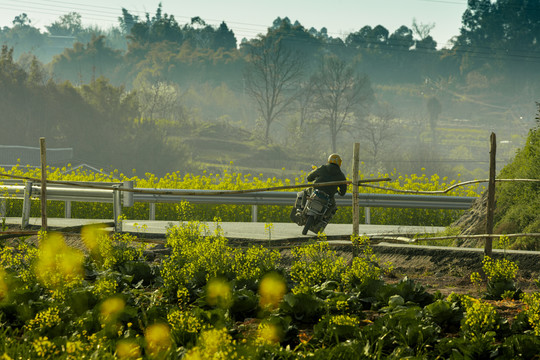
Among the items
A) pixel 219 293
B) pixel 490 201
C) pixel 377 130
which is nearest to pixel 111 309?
pixel 219 293

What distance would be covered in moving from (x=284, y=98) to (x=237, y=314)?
119 metres

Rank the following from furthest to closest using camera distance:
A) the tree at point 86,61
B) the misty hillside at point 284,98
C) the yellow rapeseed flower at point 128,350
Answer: the tree at point 86,61 → the misty hillside at point 284,98 → the yellow rapeseed flower at point 128,350

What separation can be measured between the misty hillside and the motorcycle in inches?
2150

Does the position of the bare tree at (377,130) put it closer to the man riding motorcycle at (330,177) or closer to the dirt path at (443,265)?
the man riding motorcycle at (330,177)

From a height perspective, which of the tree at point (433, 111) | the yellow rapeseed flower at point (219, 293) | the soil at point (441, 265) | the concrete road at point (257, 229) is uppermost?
the tree at point (433, 111)

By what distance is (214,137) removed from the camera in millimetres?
95188

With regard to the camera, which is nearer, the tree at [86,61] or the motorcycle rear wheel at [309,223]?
the motorcycle rear wheel at [309,223]

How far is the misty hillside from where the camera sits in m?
67.6

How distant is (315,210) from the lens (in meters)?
13.0

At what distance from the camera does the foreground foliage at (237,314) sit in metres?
4.93

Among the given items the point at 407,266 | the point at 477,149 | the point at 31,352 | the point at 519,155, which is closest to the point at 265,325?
the point at 31,352

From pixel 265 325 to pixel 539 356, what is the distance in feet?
6.27

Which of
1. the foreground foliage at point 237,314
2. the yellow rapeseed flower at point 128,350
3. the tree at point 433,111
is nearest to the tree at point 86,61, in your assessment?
the tree at point 433,111

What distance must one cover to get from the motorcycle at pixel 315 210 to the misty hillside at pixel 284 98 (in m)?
54.6
